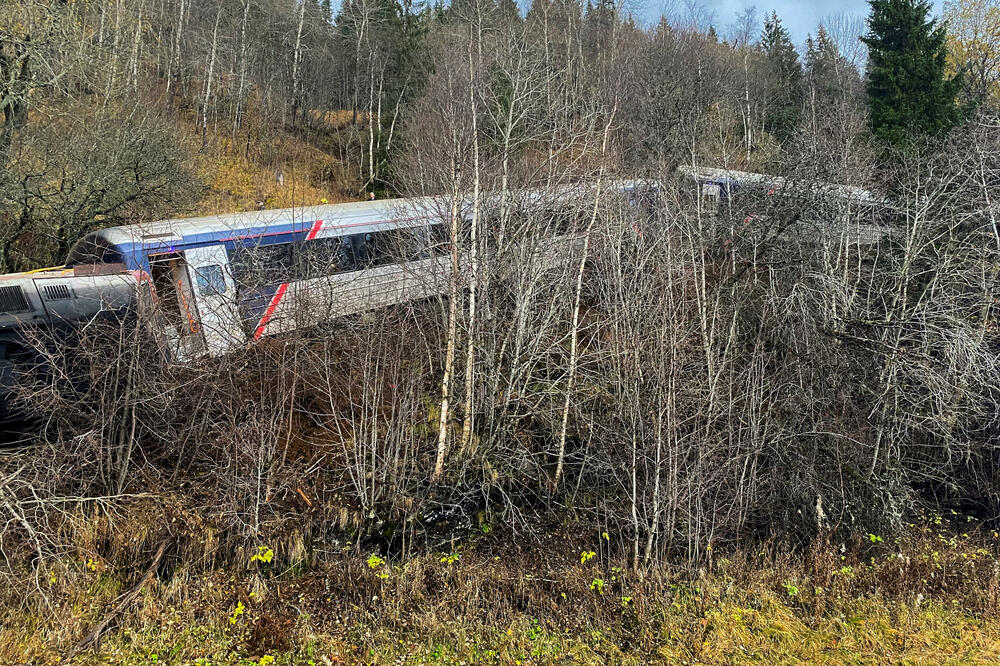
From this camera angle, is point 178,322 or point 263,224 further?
point 263,224

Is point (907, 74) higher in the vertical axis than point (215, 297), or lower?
higher

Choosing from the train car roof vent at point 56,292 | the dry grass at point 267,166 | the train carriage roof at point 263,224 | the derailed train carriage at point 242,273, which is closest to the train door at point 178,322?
the derailed train carriage at point 242,273

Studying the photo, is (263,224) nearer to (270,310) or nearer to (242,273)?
(242,273)

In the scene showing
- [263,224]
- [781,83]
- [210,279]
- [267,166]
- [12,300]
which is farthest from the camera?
[781,83]

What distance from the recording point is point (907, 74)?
805 inches

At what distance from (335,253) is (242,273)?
1804mm

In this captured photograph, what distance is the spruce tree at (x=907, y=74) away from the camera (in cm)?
1945

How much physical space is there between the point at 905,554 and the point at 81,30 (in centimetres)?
1975

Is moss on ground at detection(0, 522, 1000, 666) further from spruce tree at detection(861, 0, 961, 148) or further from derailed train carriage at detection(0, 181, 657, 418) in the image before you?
spruce tree at detection(861, 0, 961, 148)

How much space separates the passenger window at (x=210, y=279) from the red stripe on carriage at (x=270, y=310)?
1225 millimetres

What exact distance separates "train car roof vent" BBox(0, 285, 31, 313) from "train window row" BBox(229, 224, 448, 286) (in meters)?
2.88

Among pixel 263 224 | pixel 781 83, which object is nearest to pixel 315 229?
pixel 263 224

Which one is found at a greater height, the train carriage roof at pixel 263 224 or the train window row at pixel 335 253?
the train carriage roof at pixel 263 224

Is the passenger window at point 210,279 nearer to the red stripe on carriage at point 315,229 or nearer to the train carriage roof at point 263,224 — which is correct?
the train carriage roof at point 263,224
